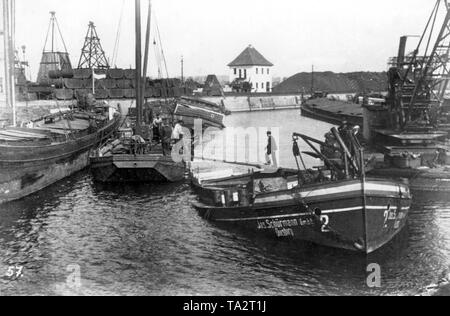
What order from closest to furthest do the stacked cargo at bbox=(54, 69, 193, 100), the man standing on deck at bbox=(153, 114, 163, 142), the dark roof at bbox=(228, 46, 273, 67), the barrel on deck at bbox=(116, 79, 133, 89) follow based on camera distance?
1. the man standing on deck at bbox=(153, 114, 163, 142)
2. the stacked cargo at bbox=(54, 69, 193, 100)
3. the barrel on deck at bbox=(116, 79, 133, 89)
4. the dark roof at bbox=(228, 46, 273, 67)

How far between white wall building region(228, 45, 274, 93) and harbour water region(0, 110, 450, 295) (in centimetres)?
8660

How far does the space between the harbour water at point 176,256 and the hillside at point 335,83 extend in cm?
9266

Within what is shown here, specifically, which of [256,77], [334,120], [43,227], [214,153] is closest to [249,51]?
[256,77]

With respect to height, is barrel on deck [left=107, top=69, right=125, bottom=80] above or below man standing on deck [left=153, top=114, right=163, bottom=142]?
above

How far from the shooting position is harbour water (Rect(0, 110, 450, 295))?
1366cm

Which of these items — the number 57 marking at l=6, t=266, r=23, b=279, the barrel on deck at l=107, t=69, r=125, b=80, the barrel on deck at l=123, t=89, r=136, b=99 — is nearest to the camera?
the number 57 marking at l=6, t=266, r=23, b=279

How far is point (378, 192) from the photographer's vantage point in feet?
50.2

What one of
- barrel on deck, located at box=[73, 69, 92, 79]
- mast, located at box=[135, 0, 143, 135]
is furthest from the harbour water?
barrel on deck, located at box=[73, 69, 92, 79]

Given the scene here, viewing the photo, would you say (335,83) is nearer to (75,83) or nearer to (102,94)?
(102,94)

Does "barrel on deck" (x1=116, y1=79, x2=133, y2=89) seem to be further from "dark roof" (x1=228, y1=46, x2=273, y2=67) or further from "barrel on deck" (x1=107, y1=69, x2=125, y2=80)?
"dark roof" (x1=228, y1=46, x2=273, y2=67)

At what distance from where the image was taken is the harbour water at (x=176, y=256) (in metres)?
13.7
